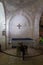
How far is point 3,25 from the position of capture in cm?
988

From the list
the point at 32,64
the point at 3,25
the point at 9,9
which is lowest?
the point at 32,64

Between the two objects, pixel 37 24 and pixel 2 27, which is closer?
pixel 2 27

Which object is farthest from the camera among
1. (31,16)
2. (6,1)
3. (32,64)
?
(31,16)

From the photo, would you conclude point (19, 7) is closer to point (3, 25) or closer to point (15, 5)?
point (15, 5)

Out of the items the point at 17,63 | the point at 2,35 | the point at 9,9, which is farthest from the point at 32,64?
the point at 9,9

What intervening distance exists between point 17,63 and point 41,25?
4873mm

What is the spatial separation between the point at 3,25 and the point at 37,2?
2.78 m

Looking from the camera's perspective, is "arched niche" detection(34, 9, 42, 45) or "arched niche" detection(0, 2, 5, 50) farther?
"arched niche" detection(34, 9, 42, 45)

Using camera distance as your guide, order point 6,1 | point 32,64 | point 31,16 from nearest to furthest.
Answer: point 32,64 < point 6,1 < point 31,16

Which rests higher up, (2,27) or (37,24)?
(37,24)

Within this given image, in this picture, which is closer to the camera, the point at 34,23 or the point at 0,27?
the point at 0,27

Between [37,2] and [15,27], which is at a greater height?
[37,2]

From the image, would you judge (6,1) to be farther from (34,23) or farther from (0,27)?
(34,23)

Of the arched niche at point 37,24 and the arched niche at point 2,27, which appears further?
the arched niche at point 37,24
